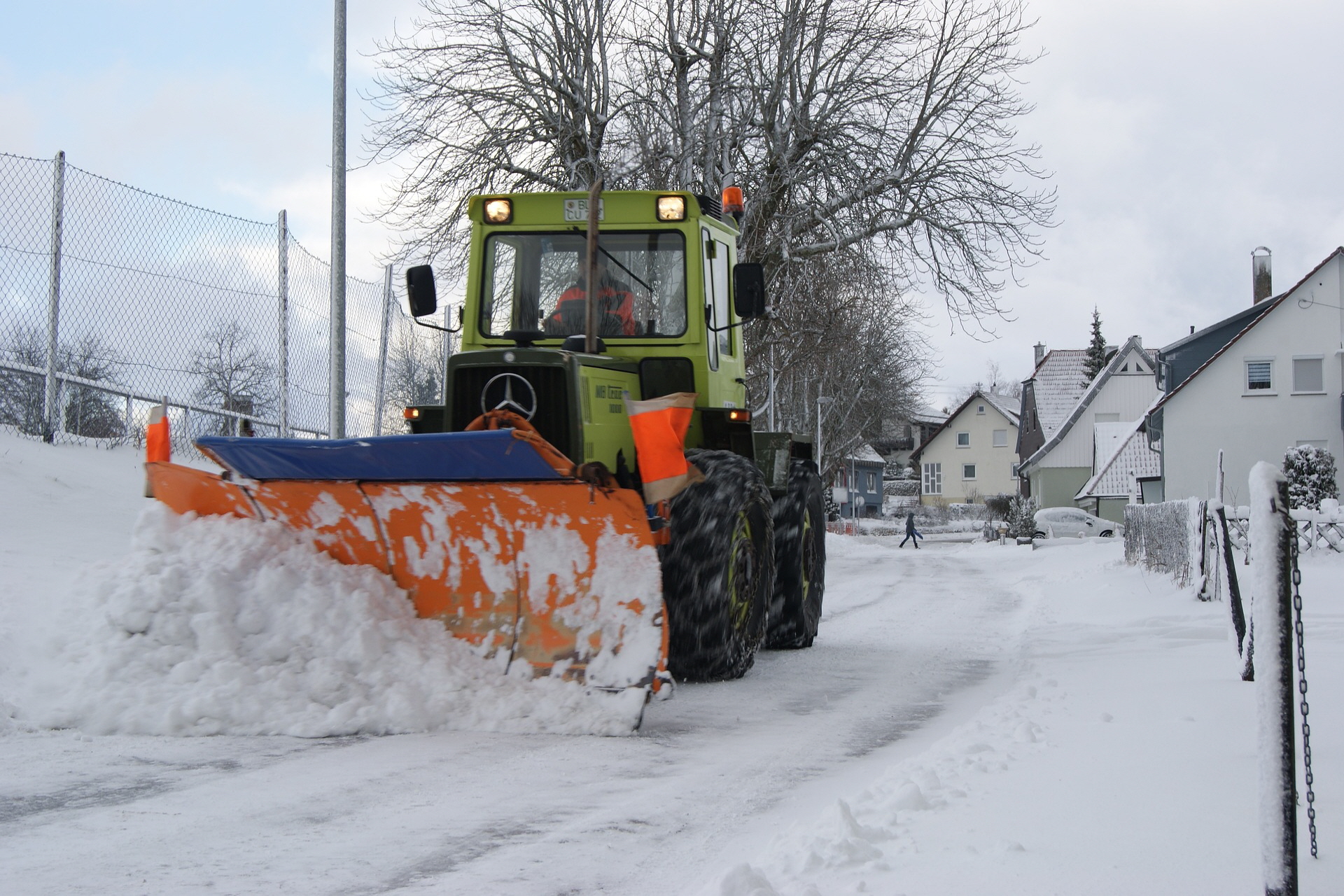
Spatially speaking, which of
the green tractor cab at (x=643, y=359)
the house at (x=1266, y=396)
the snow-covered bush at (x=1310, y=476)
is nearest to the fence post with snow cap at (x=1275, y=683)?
the green tractor cab at (x=643, y=359)

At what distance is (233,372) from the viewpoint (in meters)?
10.9

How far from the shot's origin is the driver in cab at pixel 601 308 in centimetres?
620

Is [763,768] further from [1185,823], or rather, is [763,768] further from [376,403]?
[376,403]

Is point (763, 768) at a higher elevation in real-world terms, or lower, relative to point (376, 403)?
lower

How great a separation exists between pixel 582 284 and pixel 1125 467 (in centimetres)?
3384

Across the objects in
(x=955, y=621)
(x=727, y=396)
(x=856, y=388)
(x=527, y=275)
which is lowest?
(x=955, y=621)

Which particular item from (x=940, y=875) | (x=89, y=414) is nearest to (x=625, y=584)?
(x=940, y=875)

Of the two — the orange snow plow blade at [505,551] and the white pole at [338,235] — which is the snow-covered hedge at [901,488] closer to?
the white pole at [338,235]

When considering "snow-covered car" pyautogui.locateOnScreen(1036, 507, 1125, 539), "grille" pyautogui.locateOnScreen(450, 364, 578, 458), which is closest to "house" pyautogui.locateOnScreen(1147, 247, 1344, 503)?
"snow-covered car" pyautogui.locateOnScreen(1036, 507, 1125, 539)

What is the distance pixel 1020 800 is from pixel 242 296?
871 cm

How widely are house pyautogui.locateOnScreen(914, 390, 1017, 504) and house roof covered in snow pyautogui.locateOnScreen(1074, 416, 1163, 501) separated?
29915mm

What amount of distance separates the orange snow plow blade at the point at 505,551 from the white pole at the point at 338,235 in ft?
15.5

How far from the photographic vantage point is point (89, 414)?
1046 cm

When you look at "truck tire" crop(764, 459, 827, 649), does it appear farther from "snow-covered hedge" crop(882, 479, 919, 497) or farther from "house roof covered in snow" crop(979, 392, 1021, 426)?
"snow-covered hedge" crop(882, 479, 919, 497)
